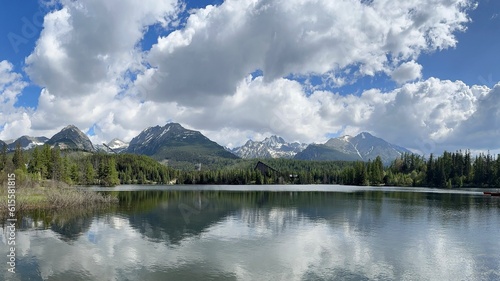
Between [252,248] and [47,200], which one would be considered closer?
[252,248]

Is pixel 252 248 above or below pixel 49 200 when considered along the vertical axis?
below

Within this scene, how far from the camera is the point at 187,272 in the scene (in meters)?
33.8

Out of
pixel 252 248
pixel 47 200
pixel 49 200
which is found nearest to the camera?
pixel 252 248

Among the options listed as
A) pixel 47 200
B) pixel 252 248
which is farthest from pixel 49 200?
pixel 252 248

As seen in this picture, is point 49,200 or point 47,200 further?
point 47,200

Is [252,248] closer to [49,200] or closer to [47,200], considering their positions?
[49,200]

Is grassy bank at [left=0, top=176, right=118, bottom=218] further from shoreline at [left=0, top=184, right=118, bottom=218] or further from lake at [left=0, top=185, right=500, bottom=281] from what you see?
lake at [left=0, top=185, right=500, bottom=281]

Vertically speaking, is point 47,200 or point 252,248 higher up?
point 47,200

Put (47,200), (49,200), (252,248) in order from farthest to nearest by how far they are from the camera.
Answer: (47,200) < (49,200) < (252,248)

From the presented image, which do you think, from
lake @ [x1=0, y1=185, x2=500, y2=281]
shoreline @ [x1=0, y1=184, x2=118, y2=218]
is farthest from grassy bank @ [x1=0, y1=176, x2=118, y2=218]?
lake @ [x1=0, y1=185, x2=500, y2=281]

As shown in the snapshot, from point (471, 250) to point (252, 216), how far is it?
39.7 m

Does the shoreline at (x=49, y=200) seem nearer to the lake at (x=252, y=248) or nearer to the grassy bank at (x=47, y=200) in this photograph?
the grassy bank at (x=47, y=200)

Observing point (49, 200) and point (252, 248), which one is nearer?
point (252, 248)

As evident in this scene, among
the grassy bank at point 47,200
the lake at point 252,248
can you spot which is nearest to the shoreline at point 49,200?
the grassy bank at point 47,200
